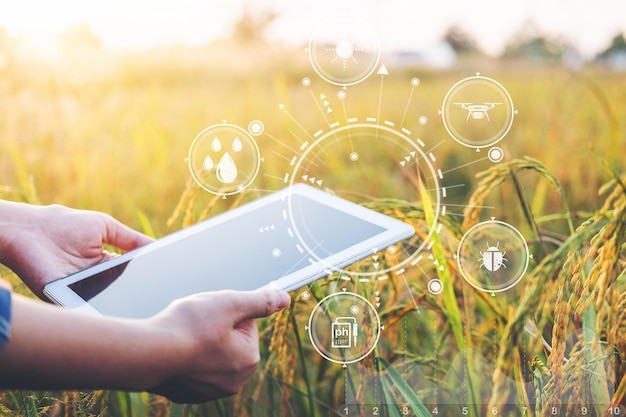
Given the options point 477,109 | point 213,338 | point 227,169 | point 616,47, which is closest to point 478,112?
point 477,109

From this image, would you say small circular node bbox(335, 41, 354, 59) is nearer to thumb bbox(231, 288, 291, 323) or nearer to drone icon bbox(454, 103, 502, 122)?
drone icon bbox(454, 103, 502, 122)

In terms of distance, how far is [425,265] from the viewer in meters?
1.06

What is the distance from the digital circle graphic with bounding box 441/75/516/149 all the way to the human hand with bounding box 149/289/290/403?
0.36 m

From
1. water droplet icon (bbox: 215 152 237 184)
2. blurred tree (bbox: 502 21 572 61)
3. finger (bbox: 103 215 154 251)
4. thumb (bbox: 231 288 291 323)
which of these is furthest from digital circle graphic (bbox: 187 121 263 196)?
blurred tree (bbox: 502 21 572 61)

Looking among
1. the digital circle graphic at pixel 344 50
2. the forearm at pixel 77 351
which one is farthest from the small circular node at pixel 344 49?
the forearm at pixel 77 351

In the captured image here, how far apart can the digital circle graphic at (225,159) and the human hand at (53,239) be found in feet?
0.42

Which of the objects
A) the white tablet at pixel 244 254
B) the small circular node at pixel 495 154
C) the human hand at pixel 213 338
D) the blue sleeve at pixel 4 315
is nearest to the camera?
the blue sleeve at pixel 4 315

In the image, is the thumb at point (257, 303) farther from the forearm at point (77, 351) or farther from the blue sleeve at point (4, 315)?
the blue sleeve at point (4, 315)

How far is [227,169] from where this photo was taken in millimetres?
1087

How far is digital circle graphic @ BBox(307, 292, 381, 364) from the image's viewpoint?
1.04 meters

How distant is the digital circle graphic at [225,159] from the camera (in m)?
1.09

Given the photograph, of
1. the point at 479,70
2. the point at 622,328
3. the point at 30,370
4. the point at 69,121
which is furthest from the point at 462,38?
the point at 30,370

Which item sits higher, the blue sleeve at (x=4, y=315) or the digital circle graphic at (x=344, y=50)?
the digital circle graphic at (x=344, y=50)

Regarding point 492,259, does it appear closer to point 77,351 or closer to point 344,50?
point 344,50
